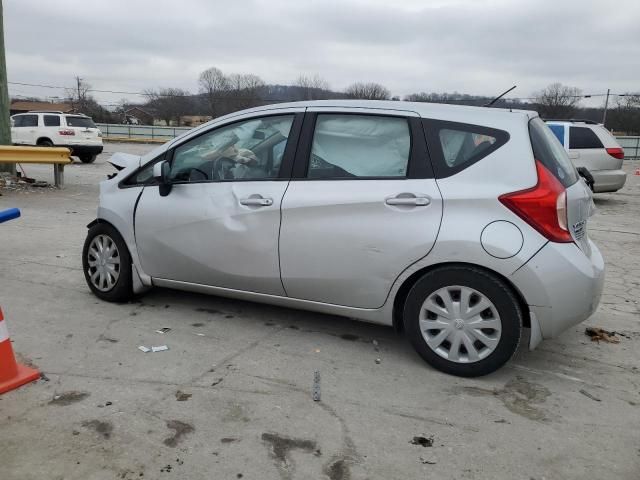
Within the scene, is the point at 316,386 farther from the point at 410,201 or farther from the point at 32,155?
the point at 32,155

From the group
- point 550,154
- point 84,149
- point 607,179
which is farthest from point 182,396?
point 84,149

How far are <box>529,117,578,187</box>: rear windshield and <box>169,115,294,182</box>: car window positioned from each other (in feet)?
5.46

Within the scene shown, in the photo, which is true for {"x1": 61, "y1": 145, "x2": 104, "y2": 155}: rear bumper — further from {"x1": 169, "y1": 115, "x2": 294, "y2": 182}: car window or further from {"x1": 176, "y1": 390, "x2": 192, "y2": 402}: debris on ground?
{"x1": 176, "y1": 390, "x2": 192, "y2": 402}: debris on ground

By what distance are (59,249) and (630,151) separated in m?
29.8

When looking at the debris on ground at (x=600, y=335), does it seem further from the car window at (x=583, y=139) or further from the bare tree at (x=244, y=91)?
the bare tree at (x=244, y=91)

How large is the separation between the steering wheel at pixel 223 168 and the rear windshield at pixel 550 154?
2.11 metres

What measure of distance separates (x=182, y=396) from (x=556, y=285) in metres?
2.26

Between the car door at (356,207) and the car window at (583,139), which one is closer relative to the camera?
the car door at (356,207)

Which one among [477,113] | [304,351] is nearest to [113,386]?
[304,351]

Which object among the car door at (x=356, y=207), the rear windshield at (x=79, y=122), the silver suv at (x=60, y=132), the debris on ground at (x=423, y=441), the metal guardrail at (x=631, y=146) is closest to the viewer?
the debris on ground at (x=423, y=441)

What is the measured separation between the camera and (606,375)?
367 cm

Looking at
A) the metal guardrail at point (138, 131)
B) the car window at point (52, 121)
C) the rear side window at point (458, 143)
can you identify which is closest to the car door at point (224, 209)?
the rear side window at point (458, 143)

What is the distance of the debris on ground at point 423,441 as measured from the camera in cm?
279

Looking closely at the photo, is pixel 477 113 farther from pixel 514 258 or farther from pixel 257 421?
pixel 257 421
